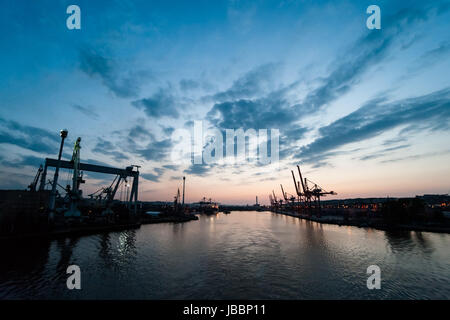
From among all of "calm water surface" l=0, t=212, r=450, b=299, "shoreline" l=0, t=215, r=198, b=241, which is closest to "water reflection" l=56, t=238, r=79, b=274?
"calm water surface" l=0, t=212, r=450, b=299

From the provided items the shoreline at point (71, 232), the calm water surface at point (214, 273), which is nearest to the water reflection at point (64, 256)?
the calm water surface at point (214, 273)

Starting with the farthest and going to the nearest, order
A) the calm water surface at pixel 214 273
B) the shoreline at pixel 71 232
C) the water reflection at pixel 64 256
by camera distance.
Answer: the shoreline at pixel 71 232
the water reflection at pixel 64 256
the calm water surface at pixel 214 273

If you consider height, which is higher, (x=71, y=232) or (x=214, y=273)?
(x=214, y=273)

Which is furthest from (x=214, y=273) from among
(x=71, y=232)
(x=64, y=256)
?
(x=71, y=232)

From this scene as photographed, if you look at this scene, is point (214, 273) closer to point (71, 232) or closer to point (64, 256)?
point (64, 256)

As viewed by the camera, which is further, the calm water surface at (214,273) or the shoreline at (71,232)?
the shoreline at (71,232)

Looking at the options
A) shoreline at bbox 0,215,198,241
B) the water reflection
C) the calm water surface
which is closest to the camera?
the calm water surface

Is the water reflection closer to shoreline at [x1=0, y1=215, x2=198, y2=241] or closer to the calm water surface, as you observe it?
the calm water surface

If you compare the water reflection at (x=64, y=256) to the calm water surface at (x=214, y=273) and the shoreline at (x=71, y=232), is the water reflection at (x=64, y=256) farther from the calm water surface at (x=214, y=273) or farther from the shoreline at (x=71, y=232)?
the shoreline at (x=71, y=232)

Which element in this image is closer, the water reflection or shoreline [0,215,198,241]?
the water reflection
